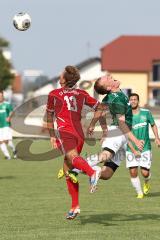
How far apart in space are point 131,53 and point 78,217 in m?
99.2

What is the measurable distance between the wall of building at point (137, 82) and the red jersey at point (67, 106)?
295ft

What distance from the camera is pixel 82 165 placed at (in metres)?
11.6

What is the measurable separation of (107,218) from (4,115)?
14.8 m

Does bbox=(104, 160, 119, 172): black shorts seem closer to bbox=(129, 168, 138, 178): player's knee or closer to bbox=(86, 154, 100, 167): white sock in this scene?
bbox=(86, 154, 100, 167): white sock

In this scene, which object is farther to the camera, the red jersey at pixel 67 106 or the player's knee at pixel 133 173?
the player's knee at pixel 133 173

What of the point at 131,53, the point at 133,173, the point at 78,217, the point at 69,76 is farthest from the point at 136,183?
the point at 131,53

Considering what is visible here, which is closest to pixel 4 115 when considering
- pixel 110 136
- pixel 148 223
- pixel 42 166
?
pixel 42 166

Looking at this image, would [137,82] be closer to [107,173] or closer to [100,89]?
[107,173]

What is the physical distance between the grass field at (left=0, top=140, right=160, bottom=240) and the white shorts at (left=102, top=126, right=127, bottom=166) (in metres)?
0.88

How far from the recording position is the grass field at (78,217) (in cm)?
1073

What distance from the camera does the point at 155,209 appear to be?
44.4 ft

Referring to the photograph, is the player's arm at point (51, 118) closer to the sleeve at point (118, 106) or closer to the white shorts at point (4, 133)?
the sleeve at point (118, 106)

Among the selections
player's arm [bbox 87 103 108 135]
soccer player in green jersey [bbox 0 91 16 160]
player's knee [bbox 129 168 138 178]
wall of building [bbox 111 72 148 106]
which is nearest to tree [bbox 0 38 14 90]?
wall of building [bbox 111 72 148 106]

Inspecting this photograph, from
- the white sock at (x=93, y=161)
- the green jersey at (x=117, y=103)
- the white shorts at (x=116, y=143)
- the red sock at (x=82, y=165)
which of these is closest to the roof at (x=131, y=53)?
the white shorts at (x=116, y=143)
